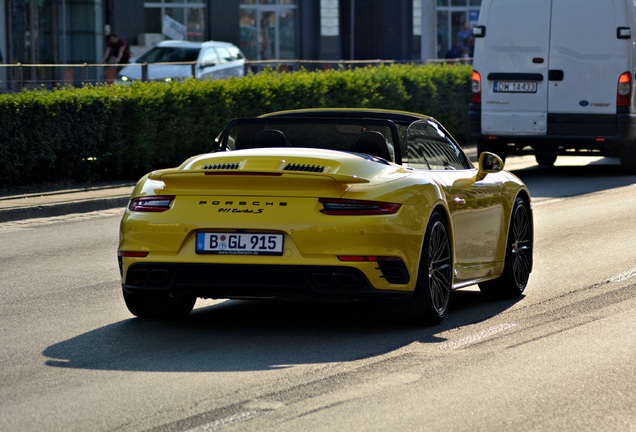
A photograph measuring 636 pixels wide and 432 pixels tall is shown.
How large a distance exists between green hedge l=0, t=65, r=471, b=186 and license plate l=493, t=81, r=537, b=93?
10.9 feet

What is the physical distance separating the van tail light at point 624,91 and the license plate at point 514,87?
47.6 inches

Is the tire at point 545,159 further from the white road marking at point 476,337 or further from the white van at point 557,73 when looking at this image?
the white road marking at point 476,337

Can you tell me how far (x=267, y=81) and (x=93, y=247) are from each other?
9785 millimetres

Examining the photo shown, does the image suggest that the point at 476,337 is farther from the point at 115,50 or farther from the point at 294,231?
the point at 115,50

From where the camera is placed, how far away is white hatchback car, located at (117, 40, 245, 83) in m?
22.7

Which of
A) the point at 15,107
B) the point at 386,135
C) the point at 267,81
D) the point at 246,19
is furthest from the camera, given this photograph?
the point at 246,19

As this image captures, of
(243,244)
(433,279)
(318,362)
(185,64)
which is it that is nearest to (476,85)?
(185,64)

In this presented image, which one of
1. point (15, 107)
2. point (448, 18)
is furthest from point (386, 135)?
point (448, 18)

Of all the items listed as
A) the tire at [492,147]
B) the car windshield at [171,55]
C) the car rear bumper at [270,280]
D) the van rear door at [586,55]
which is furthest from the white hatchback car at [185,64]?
the car rear bumper at [270,280]

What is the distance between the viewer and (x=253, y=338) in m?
8.36

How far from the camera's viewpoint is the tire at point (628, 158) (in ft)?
73.5

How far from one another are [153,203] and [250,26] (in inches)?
1536

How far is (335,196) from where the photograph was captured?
8.13m

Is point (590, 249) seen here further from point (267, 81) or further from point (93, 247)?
point (267, 81)
